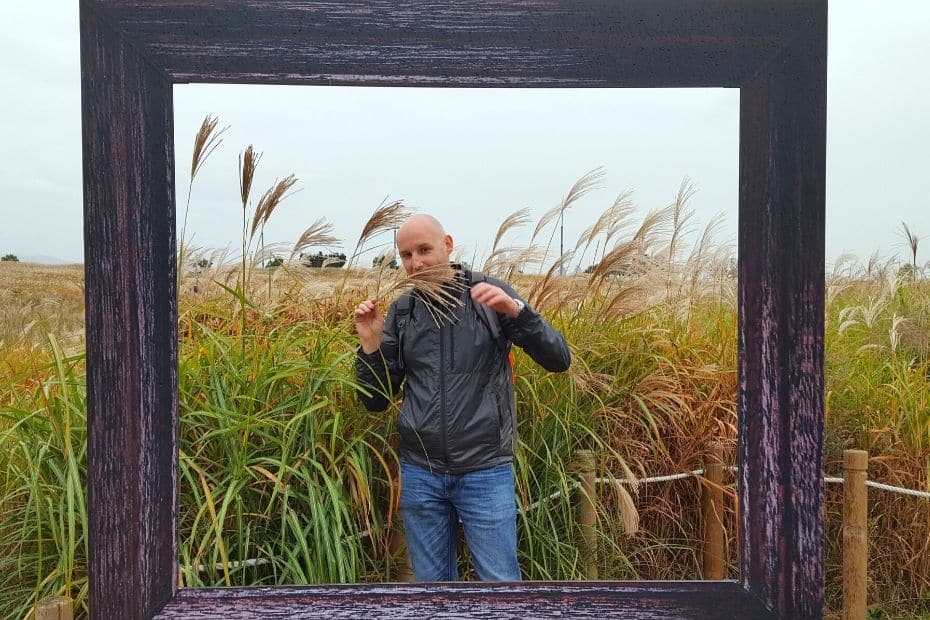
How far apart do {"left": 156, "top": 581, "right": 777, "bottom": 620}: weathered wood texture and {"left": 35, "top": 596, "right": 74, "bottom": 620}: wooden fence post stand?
65 centimetres

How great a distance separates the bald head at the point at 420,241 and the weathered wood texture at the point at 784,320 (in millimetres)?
819

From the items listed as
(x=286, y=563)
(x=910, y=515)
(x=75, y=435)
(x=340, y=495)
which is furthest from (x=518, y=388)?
(x=910, y=515)

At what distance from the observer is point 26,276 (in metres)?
2.91

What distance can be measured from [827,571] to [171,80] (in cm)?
329

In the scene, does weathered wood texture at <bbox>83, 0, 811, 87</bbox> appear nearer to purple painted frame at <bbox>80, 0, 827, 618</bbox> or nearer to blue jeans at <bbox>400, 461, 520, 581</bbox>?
purple painted frame at <bbox>80, 0, 827, 618</bbox>

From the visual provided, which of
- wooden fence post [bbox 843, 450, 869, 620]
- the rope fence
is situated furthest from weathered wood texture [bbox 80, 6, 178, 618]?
wooden fence post [bbox 843, 450, 869, 620]

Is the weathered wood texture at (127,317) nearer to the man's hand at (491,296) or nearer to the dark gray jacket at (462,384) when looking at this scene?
the man's hand at (491,296)

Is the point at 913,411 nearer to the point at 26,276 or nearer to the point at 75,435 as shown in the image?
the point at 75,435

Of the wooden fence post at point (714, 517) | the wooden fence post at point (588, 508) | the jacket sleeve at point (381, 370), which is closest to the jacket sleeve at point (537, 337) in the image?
the jacket sleeve at point (381, 370)

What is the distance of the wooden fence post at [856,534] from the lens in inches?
107

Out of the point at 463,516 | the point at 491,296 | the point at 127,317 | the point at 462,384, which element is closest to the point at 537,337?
the point at 462,384

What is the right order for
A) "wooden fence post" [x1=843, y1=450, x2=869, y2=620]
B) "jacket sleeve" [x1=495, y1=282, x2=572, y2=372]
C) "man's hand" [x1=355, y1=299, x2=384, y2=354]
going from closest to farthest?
"man's hand" [x1=355, y1=299, x2=384, y2=354] → "jacket sleeve" [x1=495, y1=282, x2=572, y2=372] → "wooden fence post" [x1=843, y1=450, x2=869, y2=620]

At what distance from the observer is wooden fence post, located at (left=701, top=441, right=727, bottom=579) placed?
8.35ft

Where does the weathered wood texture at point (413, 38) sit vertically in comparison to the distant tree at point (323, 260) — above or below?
above
